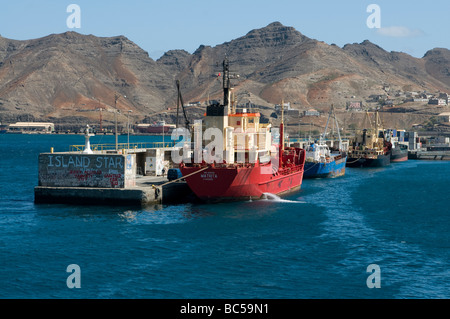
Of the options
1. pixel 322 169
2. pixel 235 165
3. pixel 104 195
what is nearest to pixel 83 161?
pixel 104 195

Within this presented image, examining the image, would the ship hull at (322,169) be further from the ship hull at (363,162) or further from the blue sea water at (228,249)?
the blue sea water at (228,249)

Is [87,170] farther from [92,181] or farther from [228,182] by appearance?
[228,182]

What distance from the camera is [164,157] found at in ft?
227

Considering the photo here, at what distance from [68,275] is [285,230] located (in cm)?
1790

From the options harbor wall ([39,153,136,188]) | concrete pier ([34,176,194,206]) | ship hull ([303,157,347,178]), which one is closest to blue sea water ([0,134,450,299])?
concrete pier ([34,176,194,206])

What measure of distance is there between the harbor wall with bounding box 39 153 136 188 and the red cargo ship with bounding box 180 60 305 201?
17.3ft

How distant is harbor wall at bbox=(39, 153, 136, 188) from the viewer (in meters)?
51.6

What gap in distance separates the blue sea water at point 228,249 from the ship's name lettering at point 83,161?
12.5 ft

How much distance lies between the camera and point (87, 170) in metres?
52.2

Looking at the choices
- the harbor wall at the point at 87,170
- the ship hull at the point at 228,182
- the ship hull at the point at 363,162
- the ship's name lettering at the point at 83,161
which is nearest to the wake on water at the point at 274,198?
the ship hull at the point at 228,182

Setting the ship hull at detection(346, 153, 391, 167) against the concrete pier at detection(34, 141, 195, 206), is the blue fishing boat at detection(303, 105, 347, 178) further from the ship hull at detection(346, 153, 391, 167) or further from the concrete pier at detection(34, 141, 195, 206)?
the concrete pier at detection(34, 141, 195, 206)

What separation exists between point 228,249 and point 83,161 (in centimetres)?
1953
